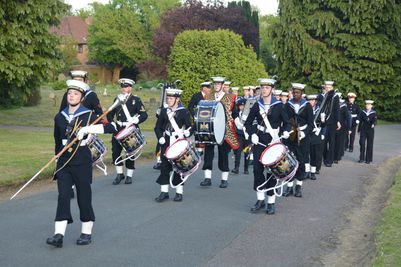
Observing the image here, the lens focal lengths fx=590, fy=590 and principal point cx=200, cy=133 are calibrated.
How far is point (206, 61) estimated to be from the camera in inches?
1080

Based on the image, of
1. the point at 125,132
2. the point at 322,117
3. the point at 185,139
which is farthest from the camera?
the point at 322,117

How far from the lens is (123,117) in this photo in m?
11.3

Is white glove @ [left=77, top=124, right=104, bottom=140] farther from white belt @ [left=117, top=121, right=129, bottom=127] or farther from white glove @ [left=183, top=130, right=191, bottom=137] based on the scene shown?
white belt @ [left=117, top=121, right=129, bottom=127]

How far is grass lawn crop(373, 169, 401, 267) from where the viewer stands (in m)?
6.26

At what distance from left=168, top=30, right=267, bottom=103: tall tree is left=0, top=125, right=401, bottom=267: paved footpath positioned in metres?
15.6

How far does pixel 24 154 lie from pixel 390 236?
10.3m

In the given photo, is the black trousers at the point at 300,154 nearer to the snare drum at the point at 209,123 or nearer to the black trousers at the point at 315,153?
the snare drum at the point at 209,123

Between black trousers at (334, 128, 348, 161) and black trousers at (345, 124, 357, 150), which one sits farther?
black trousers at (345, 124, 357, 150)

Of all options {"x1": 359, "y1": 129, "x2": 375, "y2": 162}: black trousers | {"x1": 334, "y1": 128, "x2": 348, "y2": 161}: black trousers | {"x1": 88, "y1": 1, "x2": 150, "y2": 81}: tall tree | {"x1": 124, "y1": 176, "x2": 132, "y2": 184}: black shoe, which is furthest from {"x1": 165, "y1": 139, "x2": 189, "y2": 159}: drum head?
{"x1": 88, "y1": 1, "x2": 150, "y2": 81}: tall tree

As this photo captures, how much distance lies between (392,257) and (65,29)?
3604 inches

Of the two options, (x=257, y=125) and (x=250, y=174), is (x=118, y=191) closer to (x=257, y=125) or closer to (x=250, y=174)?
(x=257, y=125)

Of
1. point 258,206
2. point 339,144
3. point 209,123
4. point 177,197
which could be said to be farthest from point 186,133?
point 339,144

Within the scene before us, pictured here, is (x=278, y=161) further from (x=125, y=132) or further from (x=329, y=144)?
(x=329, y=144)

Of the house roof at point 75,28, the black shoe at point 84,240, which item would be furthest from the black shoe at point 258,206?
the house roof at point 75,28
